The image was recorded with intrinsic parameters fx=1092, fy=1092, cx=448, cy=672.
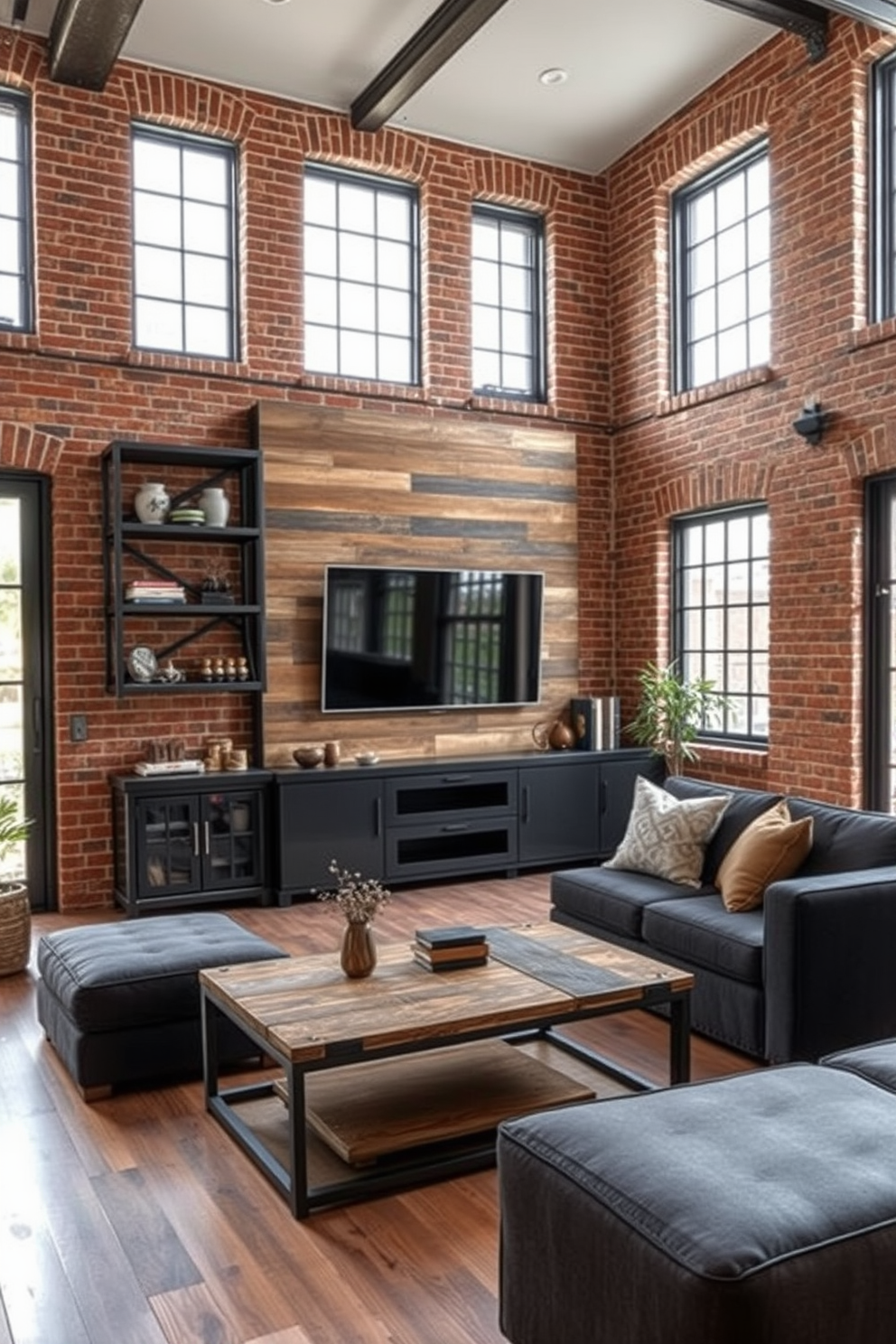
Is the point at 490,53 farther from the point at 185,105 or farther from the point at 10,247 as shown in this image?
the point at 10,247

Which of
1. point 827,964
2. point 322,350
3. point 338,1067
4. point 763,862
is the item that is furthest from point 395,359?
point 338,1067

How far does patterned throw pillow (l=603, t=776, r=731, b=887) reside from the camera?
441 cm

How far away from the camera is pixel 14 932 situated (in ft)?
15.4

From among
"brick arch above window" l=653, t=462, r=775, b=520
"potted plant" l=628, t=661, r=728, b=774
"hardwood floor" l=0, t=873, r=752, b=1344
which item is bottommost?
"hardwood floor" l=0, t=873, r=752, b=1344

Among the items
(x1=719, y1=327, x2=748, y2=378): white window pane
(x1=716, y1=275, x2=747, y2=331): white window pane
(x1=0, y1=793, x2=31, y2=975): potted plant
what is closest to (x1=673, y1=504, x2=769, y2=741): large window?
(x1=719, y1=327, x2=748, y2=378): white window pane

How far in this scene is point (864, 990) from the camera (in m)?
3.46

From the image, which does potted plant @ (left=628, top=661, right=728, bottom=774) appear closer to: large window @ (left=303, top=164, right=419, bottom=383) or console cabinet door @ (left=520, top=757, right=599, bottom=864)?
console cabinet door @ (left=520, top=757, right=599, bottom=864)

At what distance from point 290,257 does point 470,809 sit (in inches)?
136

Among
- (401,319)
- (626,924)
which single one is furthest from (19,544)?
(626,924)

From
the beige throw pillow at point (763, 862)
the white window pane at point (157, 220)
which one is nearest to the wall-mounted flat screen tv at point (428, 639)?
the white window pane at point (157, 220)

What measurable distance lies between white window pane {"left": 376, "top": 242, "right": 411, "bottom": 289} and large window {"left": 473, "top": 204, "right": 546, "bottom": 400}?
491 millimetres

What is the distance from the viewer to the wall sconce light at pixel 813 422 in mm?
5684

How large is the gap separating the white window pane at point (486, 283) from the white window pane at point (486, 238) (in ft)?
0.19

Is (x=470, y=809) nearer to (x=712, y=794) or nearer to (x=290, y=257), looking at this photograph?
(x=712, y=794)
